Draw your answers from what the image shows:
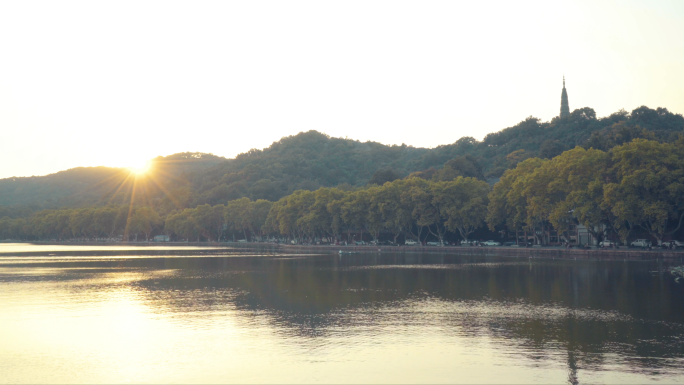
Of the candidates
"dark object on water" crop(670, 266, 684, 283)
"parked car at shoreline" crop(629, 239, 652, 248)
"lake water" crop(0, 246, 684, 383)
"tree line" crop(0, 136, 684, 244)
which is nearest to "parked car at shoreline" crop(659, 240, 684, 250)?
"tree line" crop(0, 136, 684, 244)

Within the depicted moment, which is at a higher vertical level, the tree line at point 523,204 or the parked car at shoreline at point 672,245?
the tree line at point 523,204

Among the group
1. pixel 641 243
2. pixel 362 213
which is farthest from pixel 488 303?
pixel 362 213

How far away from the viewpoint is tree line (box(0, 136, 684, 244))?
68.1 meters

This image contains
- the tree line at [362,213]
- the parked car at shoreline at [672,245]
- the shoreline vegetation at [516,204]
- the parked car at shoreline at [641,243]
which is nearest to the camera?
the shoreline vegetation at [516,204]

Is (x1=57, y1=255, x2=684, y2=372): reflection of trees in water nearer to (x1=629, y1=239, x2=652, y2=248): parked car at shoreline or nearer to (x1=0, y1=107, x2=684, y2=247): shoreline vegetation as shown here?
(x1=0, y1=107, x2=684, y2=247): shoreline vegetation

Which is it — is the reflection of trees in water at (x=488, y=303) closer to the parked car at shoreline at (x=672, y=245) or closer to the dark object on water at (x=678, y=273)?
the dark object on water at (x=678, y=273)

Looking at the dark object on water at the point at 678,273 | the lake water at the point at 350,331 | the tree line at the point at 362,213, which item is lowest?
the lake water at the point at 350,331

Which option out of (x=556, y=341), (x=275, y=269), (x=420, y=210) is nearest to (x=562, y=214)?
(x=420, y=210)

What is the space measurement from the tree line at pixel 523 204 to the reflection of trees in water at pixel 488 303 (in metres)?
12.9

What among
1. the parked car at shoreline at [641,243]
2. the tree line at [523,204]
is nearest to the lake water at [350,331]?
the tree line at [523,204]

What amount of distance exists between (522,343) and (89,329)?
65.2 feet

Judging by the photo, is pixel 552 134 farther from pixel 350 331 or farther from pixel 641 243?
pixel 350 331

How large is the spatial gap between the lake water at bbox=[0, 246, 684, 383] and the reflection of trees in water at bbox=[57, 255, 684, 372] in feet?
0.39

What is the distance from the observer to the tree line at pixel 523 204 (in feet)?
223
